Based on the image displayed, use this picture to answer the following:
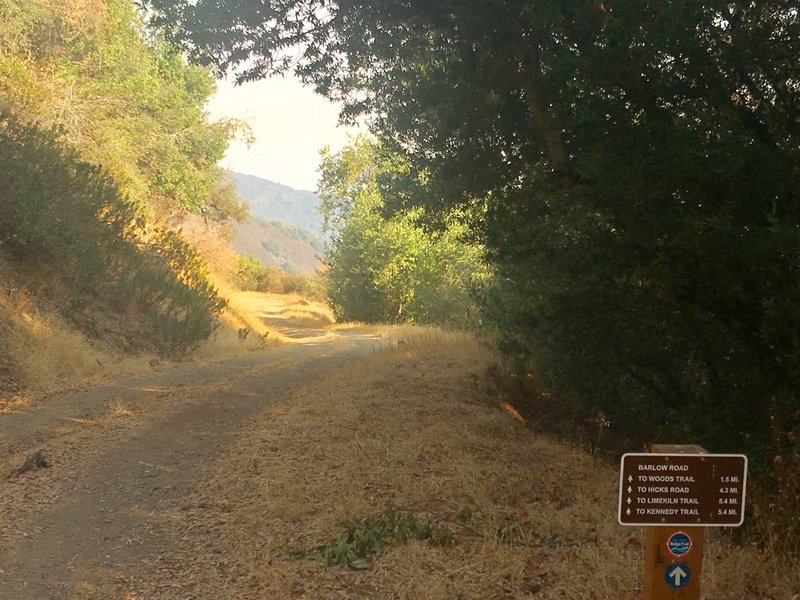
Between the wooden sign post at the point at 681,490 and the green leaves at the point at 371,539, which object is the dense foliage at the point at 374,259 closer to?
the green leaves at the point at 371,539

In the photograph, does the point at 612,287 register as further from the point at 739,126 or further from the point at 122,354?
the point at 122,354

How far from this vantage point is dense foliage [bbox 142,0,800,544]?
258 inches

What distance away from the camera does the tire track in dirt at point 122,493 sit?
215 inches

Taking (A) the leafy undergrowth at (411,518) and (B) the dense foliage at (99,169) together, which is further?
(B) the dense foliage at (99,169)

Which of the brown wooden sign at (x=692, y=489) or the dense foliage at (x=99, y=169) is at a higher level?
the dense foliage at (x=99, y=169)

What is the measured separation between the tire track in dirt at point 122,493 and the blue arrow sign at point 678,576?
12.3 feet

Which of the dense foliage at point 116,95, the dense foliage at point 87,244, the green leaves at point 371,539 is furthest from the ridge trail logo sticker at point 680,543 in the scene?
the dense foliage at point 116,95

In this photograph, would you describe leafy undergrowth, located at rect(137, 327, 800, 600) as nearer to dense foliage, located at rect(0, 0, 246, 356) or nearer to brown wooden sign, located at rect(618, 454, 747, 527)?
brown wooden sign, located at rect(618, 454, 747, 527)

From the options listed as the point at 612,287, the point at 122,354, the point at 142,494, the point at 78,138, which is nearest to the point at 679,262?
the point at 612,287

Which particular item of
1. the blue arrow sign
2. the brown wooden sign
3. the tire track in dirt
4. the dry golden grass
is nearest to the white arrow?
the blue arrow sign

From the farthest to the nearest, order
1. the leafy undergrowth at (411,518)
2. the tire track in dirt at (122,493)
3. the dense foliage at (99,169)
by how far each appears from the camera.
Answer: the dense foliage at (99,169)
the tire track in dirt at (122,493)
the leafy undergrowth at (411,518)

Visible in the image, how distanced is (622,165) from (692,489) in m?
4.53

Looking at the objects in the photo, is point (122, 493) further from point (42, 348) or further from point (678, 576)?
point (42, 348)

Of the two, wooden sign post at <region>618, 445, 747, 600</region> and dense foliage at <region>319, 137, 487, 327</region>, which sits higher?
dense foliage at <region>319, 137, 487, 327</region>
